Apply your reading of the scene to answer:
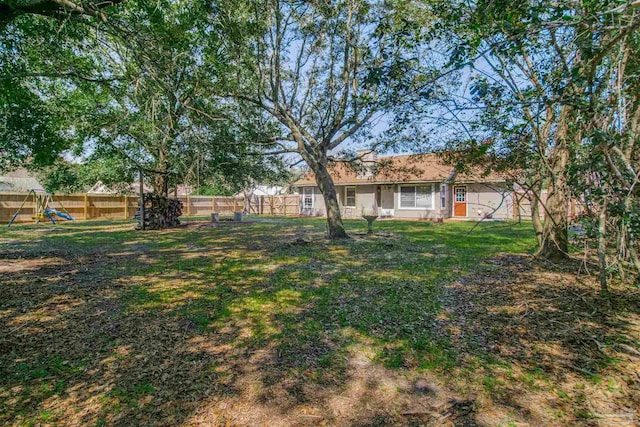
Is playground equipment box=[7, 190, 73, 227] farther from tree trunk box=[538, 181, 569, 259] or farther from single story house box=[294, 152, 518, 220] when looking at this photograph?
tree trunk box=[538, 181, 569, 259]

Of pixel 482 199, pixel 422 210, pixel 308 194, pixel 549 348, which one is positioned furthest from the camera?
pixel 308 194

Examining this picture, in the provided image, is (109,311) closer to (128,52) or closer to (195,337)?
(195,337)

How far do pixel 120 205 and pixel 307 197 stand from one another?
40.1ft

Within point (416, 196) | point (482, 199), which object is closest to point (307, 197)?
point (416, 196)

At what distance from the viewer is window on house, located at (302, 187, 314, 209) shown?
82.3ft

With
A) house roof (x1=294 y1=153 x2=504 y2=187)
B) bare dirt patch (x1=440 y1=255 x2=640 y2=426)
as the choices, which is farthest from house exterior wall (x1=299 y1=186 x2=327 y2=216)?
bare dirt patch (x1=440 y1=255 x2=640 y2=426)

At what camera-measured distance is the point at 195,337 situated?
11.6 ft

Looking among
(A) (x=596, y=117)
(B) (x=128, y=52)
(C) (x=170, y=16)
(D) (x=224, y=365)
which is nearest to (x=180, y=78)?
(B) (x=128, y=52)

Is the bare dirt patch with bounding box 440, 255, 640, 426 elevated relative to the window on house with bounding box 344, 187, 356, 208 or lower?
lower

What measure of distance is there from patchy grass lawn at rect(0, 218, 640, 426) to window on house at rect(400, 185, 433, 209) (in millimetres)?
14033

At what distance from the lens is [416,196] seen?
2056cm

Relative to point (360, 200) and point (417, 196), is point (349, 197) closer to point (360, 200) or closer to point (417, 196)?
point (360, 200)

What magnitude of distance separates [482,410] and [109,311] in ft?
13.7

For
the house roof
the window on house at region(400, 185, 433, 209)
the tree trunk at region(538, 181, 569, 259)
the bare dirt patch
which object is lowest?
the bare dirt patch
